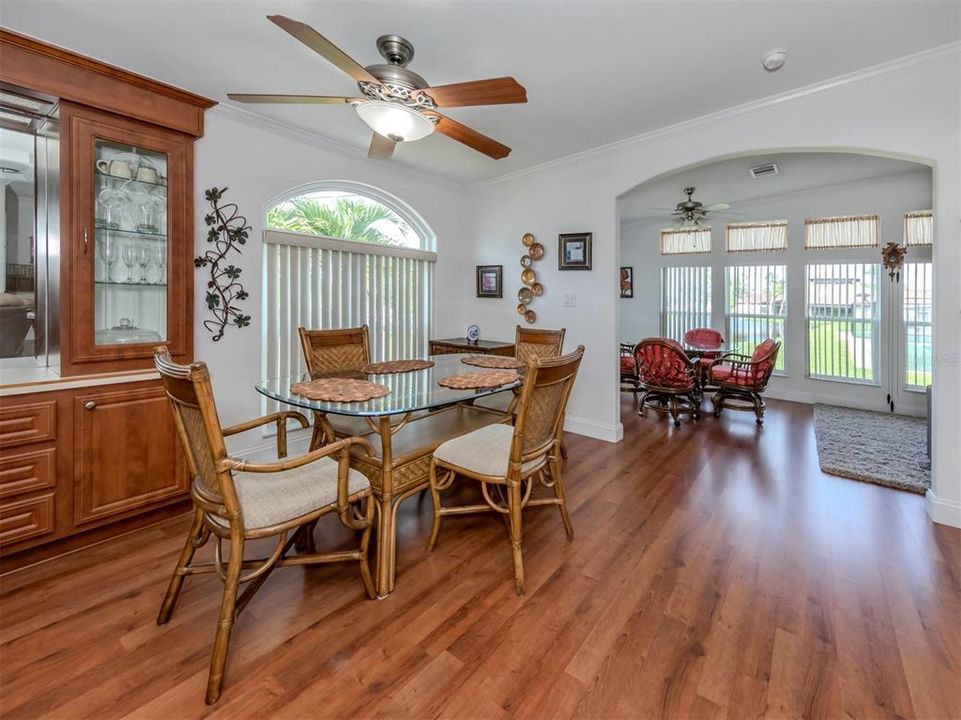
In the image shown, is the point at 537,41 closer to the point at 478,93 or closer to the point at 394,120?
the point at 478,93

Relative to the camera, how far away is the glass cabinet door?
2412 millimetres

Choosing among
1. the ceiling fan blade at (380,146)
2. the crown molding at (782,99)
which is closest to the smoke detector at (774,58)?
the crown molding at (782,99)

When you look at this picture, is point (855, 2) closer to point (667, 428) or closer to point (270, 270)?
point (667, 428)

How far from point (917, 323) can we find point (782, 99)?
388 cm

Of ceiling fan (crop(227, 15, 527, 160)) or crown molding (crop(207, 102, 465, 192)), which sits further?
crown molding (crop(207, 102, 465, 192))

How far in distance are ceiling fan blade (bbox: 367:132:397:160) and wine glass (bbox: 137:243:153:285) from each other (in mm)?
1486

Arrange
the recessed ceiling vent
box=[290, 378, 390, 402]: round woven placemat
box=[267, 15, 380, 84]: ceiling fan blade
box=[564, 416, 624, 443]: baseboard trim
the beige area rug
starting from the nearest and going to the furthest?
box=[267, 15, 380, 84]: ceiling fan blade → box=[290, 378, 390, 402]: round woven placemat → the beige area rug → box=[564, 416, 624, 443]: baseboard trim → the recessed ceiling vent

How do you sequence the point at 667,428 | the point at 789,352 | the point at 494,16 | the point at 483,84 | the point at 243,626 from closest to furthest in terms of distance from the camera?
1. the point at 243,626
2. the point at 483,84
3. the point at 494,16
4. the point at 667,428
5. the point at 789,352

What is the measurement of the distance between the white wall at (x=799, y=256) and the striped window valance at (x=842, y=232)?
6 cm

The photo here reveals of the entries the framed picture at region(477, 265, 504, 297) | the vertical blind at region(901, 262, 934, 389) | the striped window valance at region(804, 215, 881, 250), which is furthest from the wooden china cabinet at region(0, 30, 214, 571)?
the vertical blind at region(901, 262, 934, 389)

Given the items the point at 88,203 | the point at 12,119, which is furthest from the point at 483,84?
the point at 12,119

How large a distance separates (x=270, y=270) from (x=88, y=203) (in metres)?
1.16

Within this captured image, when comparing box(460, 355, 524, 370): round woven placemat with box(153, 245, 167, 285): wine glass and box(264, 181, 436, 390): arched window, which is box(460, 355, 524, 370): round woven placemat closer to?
box(264, 181, 436, 390): arched window

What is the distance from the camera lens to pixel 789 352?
19.0 ft
